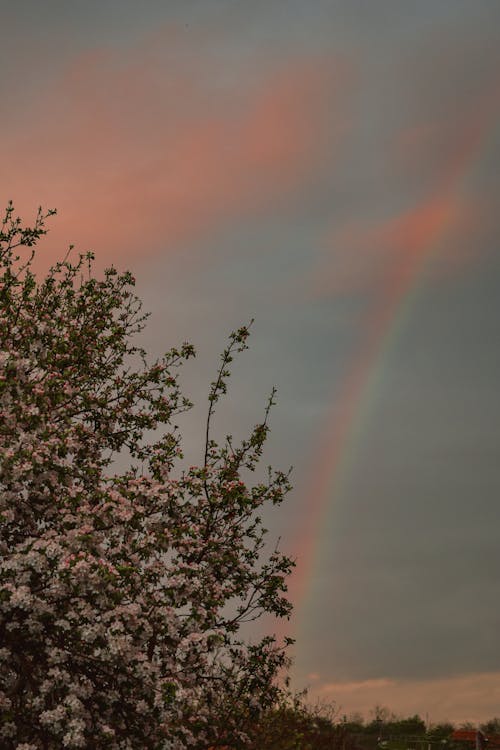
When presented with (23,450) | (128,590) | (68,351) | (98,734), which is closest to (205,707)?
(98,734)

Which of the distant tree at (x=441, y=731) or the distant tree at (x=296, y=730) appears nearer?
the distant tree at (x=296, y=730)

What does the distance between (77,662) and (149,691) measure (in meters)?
1.28

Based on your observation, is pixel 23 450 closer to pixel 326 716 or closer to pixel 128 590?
pixel 128 590

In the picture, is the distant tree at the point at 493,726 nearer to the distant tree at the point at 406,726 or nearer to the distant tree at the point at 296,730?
the distant tree at the point at 406,726

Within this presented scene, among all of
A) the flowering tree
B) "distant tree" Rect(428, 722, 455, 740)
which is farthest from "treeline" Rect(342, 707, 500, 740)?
the flowering tree

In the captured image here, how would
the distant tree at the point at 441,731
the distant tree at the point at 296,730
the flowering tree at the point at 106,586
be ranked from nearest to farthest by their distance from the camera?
1. the flowering tree at the point at 106,586
2. the distant tree at the point at 296,730
3. the distant tree at the point at 441,731

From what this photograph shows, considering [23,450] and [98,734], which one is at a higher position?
[23,450]

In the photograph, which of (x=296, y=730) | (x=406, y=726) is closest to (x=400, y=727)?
(x=406, y=726)

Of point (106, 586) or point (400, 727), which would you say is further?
point (400, 727)

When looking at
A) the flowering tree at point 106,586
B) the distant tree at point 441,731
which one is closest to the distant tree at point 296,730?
the flowering tree at point 106,586

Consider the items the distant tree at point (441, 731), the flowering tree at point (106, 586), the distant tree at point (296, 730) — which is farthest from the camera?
the distant tree at point (441, 731)

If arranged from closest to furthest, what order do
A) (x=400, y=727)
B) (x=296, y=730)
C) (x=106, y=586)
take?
(x=106, y=586) → (x=296, y=730) → (x=400, y=727)

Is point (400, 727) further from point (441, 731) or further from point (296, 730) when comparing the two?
point (296, 730)

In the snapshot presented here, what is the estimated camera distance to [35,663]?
12.8m
